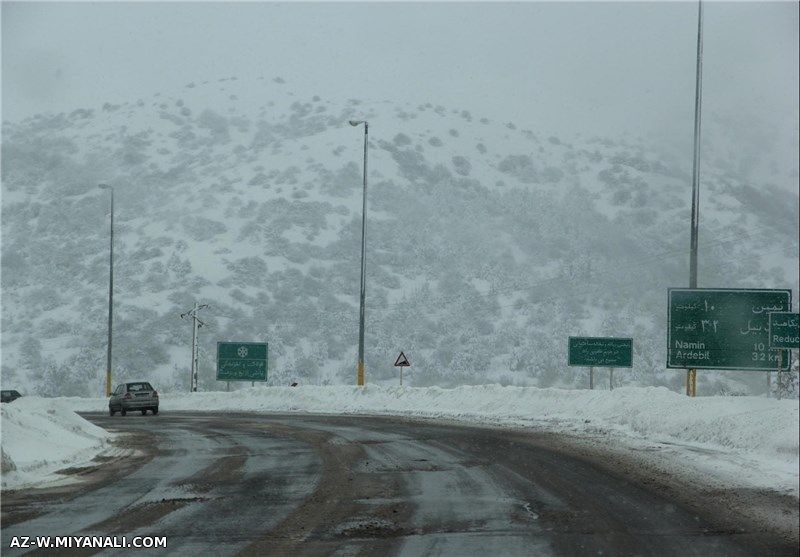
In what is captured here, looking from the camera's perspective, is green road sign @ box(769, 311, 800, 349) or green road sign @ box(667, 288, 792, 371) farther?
green road sign @ box(667, 288, 792, 371)

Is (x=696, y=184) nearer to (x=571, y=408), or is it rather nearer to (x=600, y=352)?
(x=571, y=408)

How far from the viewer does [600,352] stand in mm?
34594

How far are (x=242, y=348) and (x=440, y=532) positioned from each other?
138ft

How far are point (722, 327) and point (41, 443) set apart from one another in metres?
17.0

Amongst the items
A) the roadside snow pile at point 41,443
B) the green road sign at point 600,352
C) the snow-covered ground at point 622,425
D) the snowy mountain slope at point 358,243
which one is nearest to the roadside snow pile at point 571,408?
the snow-covered ground at point 622,425

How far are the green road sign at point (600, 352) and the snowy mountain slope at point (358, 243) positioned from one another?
33.7 m

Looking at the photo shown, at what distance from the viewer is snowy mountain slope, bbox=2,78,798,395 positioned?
74.1 metres

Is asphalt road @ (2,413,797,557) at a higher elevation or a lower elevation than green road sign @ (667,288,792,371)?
lower

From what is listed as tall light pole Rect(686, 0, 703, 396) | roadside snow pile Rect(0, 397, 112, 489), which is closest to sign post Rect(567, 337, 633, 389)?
tall light pole Rect(686, 0, 703, 396)

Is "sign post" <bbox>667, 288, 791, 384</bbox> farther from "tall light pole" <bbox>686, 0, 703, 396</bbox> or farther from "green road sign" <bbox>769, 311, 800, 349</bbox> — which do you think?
"green road sign" <bbox>769, 311, 800, 349</bbox>

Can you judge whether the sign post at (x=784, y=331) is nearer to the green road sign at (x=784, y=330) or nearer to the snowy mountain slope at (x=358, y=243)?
the green road sign at (x=784, y=330)

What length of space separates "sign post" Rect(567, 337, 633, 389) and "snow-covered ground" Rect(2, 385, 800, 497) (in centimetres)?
271

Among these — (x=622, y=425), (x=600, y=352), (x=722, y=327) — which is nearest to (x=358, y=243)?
(x=600, y=352)

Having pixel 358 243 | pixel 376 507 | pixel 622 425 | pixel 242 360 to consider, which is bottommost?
pixel 242 360
